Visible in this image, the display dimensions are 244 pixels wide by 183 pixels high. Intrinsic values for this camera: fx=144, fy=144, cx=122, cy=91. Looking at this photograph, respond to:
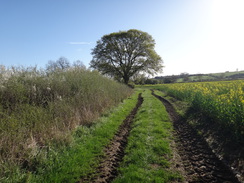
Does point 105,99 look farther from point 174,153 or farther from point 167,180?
point 167,180

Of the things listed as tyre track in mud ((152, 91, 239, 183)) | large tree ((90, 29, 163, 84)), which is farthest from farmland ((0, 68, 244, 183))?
large tree ((90, 29, 163, 84))

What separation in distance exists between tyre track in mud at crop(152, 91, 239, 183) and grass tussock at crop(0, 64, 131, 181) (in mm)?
3899

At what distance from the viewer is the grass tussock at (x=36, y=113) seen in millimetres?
3895

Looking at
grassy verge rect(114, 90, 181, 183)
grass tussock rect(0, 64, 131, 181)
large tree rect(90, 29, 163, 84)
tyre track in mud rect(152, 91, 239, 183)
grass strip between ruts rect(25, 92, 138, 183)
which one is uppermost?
large tree rect(90, 29, 163, 84)

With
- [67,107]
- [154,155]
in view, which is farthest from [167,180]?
[67,107]

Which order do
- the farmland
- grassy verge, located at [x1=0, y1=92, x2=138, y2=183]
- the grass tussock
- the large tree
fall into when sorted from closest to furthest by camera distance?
1. grassy verge, located at [x1=0, y1=92, x2=138, y2=183]
2. the farmland
3. the grass tussock
4. the large tree

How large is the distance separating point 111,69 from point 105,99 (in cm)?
2485

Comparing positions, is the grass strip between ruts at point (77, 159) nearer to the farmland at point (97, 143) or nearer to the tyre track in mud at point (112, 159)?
the farmland at point (97, 143)

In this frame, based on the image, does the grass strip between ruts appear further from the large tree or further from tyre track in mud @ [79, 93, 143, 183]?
the large tree

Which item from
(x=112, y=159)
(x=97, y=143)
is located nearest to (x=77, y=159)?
(x=112, y=159)

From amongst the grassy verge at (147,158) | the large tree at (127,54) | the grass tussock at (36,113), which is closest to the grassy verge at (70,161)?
the grass tussock at (36,113)

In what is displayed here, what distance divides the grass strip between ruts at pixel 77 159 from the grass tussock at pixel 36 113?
0.32 m

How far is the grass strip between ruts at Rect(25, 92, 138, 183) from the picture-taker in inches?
137

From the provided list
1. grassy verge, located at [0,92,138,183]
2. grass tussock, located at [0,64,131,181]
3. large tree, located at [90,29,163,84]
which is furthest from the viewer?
large tree, located at [90,29,163,84]
